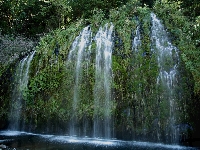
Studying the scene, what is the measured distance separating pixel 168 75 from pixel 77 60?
9.37 ft

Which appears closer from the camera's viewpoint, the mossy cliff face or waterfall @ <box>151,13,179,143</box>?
waterfall @ <box>151,13,179,143</box>

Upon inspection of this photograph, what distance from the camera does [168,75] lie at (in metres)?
7.37

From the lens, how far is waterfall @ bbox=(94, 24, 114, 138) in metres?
7.67

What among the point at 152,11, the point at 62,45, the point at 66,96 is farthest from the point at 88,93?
the point at 152,11

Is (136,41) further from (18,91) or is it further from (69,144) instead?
(18,91)

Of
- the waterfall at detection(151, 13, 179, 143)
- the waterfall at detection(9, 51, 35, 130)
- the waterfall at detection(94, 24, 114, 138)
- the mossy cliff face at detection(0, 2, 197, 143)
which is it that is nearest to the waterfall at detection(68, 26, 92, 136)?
the mossy cliff face at detection(0, 2, 197, 143)

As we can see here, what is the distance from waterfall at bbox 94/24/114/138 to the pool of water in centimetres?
37

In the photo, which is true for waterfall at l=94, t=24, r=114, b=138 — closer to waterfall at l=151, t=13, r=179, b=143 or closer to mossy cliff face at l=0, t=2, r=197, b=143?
mossy cliff face at l=0, t=2, r=197, b=143

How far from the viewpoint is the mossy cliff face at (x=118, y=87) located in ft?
23.7

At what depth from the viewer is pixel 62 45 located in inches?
355

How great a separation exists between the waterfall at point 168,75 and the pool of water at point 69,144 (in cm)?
57

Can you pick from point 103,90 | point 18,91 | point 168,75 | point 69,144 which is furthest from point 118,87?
point 18,91

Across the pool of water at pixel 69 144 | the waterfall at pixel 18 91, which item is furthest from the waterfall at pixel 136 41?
the waterfall at pixel 18 91

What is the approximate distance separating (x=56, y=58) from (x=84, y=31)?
1419 millimetres
